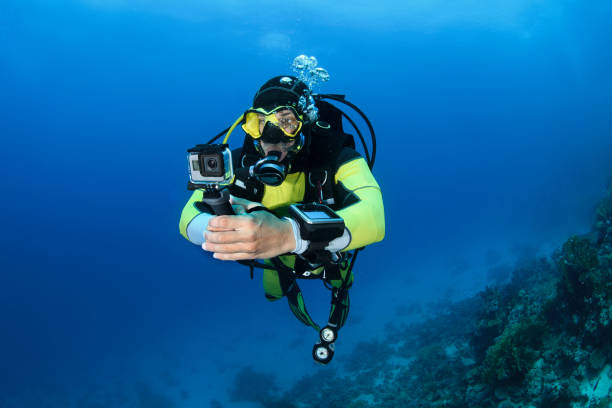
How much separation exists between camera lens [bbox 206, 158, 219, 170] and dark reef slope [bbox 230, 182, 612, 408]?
7077 millimetres

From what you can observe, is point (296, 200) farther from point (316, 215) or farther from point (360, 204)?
point (316, 215)

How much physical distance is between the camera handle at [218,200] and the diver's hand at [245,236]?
0.21 feet

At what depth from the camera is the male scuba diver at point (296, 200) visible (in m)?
1.24

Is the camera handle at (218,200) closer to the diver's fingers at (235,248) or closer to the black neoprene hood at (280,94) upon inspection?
the diver's fingers at (235,248)

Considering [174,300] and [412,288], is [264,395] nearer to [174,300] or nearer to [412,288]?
[412,288]

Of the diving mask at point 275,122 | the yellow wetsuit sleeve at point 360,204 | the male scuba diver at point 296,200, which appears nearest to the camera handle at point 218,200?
the male scuba diver at point 296,200

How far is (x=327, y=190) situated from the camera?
2857 mm

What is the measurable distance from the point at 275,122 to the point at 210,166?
1.86 m

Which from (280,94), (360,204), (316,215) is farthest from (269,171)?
(280,94)

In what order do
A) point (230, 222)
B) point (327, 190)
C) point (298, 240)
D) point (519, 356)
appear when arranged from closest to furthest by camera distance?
point (230, 222) → point (298, 240) → point (327, 190) → point (519, 356)

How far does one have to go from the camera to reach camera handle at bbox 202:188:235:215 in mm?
1161

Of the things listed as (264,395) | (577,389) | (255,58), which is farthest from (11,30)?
(577,389)

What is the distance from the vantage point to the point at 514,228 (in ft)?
131

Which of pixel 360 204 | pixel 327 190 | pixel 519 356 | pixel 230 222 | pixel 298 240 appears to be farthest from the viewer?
pixel 519 356
